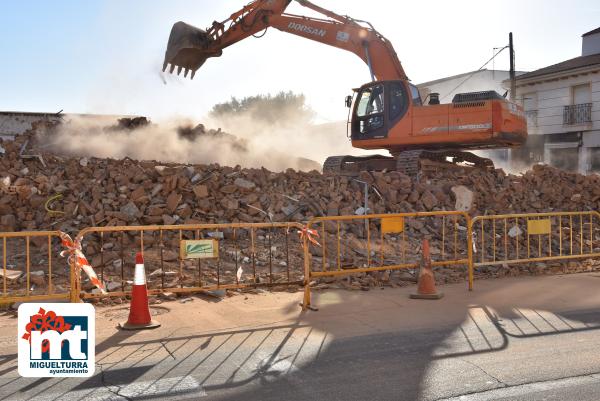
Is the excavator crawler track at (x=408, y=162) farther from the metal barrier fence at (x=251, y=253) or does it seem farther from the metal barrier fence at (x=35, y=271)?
the metal barrier fence at (x=35, y=271)

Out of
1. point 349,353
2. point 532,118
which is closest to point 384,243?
point 349,353

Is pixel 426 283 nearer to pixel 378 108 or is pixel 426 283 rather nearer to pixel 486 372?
pixel 486 372

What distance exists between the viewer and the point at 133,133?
17.3 m

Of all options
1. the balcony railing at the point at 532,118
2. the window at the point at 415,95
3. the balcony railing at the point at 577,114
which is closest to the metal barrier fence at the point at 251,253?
the window at the point at 415,95

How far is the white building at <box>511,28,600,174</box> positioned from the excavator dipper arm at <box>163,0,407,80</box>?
15796 mm

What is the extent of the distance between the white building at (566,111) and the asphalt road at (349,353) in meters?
22.4

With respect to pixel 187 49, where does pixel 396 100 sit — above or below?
below

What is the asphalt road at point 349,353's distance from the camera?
4406 mm

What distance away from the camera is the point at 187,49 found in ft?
49.9

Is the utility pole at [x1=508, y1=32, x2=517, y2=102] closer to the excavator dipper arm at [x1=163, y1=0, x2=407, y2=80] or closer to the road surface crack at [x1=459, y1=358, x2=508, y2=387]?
the excavator dipper arm at [x1=163, y1=0, x2=407, y2=80]

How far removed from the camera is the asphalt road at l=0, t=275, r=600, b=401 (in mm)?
4406

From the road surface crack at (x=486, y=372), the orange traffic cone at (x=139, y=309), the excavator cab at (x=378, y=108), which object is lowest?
the road surface crack at (x=486, y=372)

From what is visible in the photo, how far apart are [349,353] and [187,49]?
11.8 meters

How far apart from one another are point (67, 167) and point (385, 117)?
8.21 meters
